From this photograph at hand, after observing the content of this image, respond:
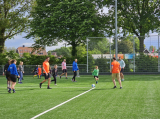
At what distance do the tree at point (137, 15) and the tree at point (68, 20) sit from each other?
2.67 meters

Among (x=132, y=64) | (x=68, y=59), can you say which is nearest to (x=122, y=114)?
(x=132, y=64)

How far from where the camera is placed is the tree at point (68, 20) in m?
35.5

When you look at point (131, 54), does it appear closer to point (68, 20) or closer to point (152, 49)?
point (152, 49)

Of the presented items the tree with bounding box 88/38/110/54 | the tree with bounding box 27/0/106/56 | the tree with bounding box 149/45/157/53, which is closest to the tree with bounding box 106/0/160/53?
the tree with bounding box 27/0/106/56

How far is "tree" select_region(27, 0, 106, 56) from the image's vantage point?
3547cm

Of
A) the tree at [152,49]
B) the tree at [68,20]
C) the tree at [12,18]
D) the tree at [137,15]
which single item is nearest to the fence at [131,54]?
the tree at [152,49]

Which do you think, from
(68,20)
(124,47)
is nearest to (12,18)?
(68,20)

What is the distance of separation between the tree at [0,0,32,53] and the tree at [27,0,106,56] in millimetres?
5160

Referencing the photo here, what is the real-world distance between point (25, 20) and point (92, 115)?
37629mm

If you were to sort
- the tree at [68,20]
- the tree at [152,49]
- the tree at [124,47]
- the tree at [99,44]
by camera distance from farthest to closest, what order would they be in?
the tree at [68,20] < the tree at [99,44] < the tree at [124,47] < the tree at [152,49]

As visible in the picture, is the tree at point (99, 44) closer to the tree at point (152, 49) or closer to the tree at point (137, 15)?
the tree at point (152, 49)

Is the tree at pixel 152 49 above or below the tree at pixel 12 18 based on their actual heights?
below

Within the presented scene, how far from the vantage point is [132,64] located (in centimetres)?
3042

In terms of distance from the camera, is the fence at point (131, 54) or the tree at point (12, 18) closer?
the fence at point (131, 54)
